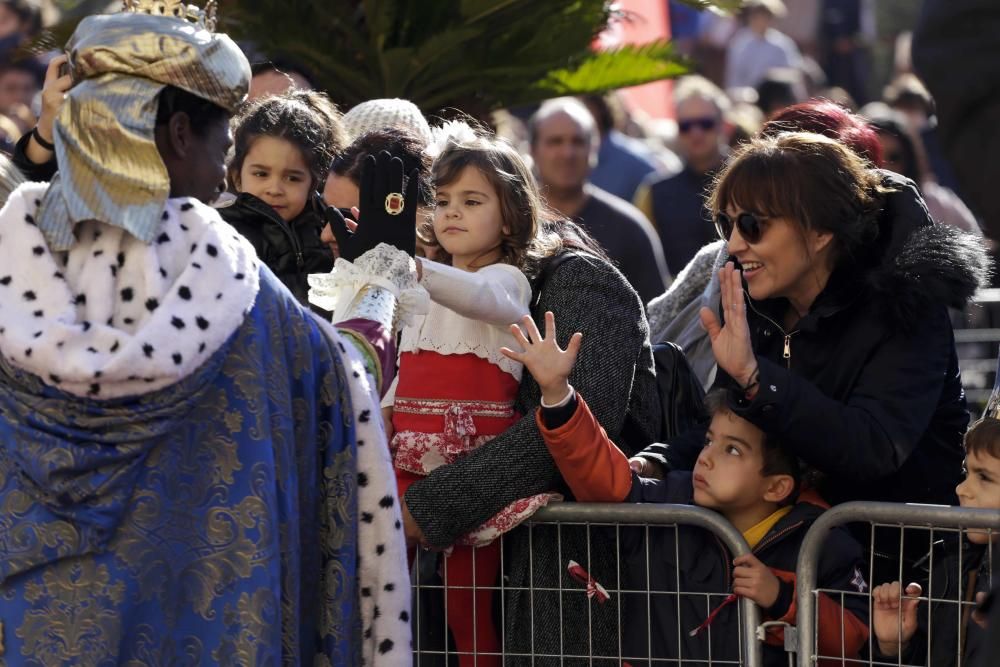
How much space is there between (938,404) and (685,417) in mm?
719

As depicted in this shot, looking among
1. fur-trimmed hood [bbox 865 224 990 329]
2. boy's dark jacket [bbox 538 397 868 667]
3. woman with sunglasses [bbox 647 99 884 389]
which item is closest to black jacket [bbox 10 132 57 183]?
boy's dark jacket [bbox 538 397 868 667]

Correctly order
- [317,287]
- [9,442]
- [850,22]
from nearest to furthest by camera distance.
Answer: [9,442] < [317,287] < [850,22]

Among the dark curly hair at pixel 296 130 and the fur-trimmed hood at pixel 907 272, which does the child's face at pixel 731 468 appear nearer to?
the fur-trimmed hood at pixel 907 272

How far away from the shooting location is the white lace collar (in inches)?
126

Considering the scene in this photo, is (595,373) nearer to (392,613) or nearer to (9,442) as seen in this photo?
(392,613)

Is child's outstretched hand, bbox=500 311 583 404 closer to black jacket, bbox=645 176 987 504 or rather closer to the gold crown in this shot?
black jacket, bbox=645 176 987 504

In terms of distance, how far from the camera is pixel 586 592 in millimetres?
4484

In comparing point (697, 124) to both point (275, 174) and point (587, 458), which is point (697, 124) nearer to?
point (275, 174)

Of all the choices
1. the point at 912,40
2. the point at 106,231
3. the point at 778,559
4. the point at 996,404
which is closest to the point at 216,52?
the point at 106,231

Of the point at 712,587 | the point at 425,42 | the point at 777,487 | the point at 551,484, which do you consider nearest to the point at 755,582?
the point at 712,587

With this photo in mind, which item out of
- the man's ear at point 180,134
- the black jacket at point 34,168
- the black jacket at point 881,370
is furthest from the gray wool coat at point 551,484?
the black jacket at point 34,168

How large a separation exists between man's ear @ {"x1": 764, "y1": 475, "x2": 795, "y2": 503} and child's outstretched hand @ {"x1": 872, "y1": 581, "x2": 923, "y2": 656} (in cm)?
37

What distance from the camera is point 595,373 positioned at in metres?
4.51

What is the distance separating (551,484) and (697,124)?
547cm
